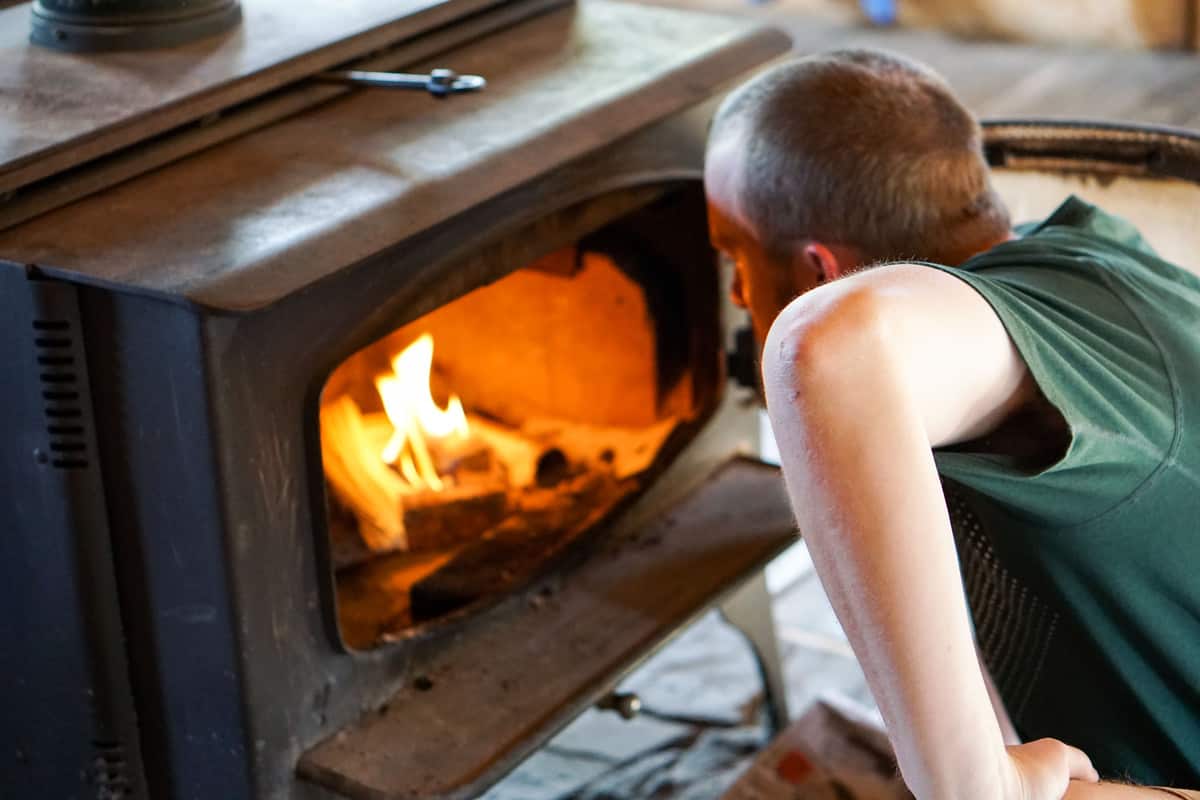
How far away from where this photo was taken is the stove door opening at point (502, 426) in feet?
5.00

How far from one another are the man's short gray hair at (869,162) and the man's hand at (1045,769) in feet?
1.41

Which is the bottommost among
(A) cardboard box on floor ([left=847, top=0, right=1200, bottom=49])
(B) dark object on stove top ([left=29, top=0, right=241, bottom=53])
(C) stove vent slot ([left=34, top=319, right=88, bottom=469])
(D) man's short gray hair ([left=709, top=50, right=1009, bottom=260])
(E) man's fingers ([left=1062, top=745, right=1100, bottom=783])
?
(A) cardboard box on floor ([left=847, top=0, right=1200, bottom=49])

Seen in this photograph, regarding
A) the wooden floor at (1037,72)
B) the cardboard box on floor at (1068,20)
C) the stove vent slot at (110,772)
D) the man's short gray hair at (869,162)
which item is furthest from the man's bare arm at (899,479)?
the cardboard box on floor at (1068,20)

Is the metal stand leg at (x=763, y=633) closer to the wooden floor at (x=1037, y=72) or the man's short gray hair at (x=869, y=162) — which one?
the man's short gray hair at (x=869, y=162)

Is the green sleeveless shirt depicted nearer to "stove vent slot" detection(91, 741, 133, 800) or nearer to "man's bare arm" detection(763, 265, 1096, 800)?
"man's bare arm" detection(763, 265, 1096, 800)

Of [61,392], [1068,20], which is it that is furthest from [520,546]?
[1068,20]

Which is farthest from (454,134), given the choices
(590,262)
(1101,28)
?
(1101,28)

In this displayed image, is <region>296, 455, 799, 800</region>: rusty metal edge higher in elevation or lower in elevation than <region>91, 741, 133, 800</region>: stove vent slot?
lower

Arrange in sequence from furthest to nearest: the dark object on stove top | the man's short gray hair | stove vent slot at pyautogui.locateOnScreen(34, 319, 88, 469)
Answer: the dark object on stove top < the man's short gray hair < stove vent slot at pyautogui.locateOnScreen(34, 319, 88, 469)

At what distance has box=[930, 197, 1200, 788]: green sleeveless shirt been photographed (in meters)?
1.01

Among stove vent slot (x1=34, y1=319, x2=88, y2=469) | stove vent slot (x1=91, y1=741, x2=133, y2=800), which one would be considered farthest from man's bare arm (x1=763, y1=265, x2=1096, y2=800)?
stove vent slot (x1=91, y1=741, x2=133, y2=800)

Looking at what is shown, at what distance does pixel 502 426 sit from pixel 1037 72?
1.75 meters

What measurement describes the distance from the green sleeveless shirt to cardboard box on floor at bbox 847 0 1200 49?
6.66 ft

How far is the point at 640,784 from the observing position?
1.88m
